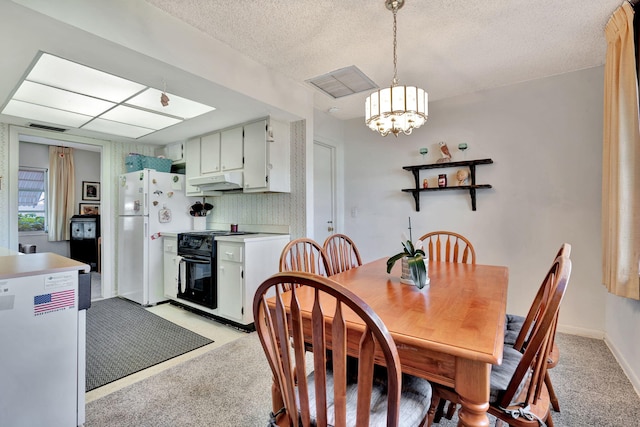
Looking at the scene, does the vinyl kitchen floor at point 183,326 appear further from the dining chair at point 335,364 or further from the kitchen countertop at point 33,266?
the dining chair at point 335,364

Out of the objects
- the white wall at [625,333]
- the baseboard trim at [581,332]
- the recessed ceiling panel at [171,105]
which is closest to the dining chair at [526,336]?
the white wall at [625,333]

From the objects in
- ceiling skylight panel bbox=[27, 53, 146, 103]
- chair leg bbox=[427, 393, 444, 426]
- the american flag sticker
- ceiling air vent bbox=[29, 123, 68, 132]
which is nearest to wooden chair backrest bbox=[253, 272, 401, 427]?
chair leg bbox=[427, 393, 444, 426]

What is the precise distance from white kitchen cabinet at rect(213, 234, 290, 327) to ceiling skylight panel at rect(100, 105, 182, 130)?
4.71 ft

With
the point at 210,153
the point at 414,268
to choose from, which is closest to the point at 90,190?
the point at 210,153

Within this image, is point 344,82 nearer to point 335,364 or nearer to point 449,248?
point 449,248

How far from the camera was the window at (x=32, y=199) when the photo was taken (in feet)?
17.5

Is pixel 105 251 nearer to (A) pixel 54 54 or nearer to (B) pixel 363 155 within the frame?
(A) pixel 54 54

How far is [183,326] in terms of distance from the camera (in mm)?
3000

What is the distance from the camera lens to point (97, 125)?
3.44 metres

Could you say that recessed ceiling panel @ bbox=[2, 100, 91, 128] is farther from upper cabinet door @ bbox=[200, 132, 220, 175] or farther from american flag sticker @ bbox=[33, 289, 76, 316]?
american flag sticker @ bbox=[33, 289, 76, 316]

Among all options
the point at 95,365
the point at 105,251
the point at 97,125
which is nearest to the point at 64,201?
the point at 105,251

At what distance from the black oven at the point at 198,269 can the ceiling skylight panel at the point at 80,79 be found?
4.91 feet

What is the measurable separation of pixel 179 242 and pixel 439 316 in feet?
10.2

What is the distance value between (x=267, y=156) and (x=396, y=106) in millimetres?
1667
